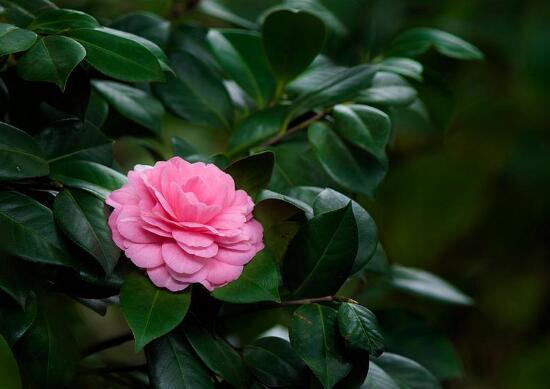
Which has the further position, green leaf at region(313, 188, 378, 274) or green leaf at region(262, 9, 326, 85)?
green leaf at region(262, 9, 326, 85)

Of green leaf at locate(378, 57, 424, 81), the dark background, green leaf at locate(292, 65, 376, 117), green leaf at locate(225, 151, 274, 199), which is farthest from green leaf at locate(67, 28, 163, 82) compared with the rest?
the dark background

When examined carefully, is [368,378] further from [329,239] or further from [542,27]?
[542,27]

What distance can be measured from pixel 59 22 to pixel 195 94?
264mm

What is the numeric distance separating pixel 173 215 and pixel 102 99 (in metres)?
0.29

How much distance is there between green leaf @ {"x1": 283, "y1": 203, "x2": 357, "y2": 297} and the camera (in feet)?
2.33

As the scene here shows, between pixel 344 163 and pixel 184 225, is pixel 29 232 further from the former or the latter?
pixel 344 163

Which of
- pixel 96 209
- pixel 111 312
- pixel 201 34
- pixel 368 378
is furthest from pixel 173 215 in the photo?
pixel 111 312

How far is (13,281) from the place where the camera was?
25.2 inches

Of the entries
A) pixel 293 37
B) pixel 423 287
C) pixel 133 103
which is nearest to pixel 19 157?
pixel 133 103


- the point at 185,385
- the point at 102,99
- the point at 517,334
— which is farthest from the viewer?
the point at 517,334

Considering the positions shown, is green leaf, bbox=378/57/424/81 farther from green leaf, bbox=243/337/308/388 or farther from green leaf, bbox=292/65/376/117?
green leaf, bbox=243/337/308/388

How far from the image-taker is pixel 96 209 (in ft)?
2.25

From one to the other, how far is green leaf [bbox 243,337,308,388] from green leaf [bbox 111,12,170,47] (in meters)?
0.42

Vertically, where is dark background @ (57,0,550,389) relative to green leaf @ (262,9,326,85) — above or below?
below
